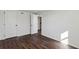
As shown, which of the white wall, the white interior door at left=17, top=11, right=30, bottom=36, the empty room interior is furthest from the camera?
the white wall

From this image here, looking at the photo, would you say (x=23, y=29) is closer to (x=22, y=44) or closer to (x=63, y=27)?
(x=22, y=44)

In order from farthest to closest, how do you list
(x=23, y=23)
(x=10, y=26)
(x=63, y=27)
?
(x=63, y=27) → (x=23, y=23) → (x=10, y=26)

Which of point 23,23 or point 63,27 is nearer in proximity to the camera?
point 23,23

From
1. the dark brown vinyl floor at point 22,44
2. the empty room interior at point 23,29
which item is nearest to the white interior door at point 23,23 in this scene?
the empty room interior at point 23,29

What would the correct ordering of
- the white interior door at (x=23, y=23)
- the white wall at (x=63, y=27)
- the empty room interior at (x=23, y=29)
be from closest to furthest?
1. the empty room interior at (x=23, y=29)
2. the white interior door at (x=23, y=23)
3. the white wall at (x=63, y=27)

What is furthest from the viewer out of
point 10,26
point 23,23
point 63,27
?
point 63,27

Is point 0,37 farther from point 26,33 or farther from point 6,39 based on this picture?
point 26,33

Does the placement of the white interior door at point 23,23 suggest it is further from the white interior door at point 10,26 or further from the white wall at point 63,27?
the white wall at point 63,27

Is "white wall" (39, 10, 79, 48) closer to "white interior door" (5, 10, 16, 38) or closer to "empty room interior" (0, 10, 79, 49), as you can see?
"empty room interior" (0, 10, 79, 49)

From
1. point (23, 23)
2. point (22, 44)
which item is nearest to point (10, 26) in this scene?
point (23, 23)

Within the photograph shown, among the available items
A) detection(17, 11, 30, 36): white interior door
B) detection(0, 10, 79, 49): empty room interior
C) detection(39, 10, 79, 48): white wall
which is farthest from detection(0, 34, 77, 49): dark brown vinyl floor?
detection(39, 10, 79, 48): white wall
